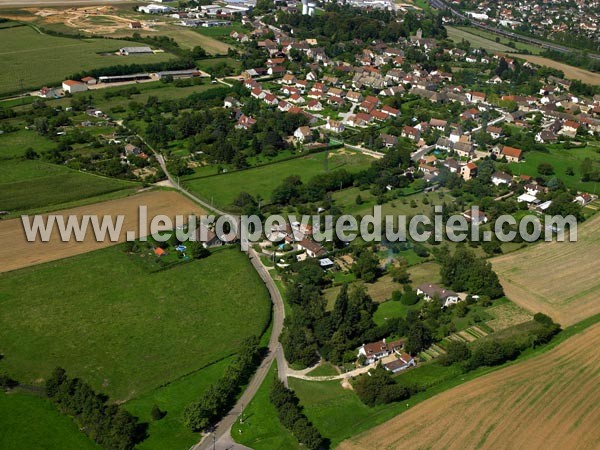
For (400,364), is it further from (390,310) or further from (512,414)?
(512,414)

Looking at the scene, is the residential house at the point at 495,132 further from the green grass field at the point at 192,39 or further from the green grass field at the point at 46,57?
the green grass field at the point at 46,57

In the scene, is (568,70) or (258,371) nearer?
(258,371)

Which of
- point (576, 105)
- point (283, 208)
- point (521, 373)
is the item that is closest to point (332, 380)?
point (521, 373)

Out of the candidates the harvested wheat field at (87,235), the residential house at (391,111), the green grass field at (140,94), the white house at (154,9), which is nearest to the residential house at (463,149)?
the residential house at (391,111)

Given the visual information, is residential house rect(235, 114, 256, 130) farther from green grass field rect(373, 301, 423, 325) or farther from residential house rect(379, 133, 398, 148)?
green grass field rect(373, 301, 423, 325)

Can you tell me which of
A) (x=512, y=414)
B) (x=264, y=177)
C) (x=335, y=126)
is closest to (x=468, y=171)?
(x=335, y=126)

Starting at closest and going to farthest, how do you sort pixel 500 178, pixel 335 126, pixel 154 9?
pixel 500 178 < pixel 335 126 < pixel 154 9
